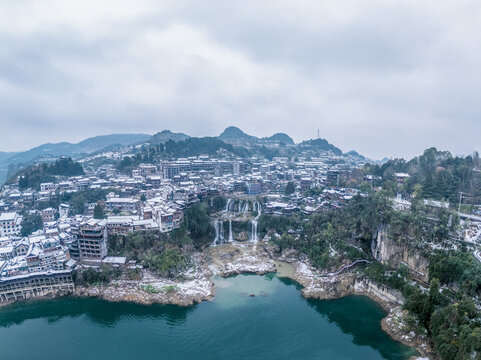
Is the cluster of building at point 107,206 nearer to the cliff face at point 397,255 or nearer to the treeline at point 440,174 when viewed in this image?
the treeline at point 440,174

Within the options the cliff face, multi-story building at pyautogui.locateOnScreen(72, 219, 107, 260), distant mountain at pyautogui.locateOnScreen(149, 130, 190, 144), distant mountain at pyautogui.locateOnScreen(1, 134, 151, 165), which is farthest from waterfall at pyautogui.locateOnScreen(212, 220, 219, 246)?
distant mountain at pyautogui.locateOnScreen(1, 134, 151, 165)

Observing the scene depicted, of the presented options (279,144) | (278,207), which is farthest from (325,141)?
(278,207)

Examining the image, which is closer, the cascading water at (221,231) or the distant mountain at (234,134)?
the cascading water at (221,231)

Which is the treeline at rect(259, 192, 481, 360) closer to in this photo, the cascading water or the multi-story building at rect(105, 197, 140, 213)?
the cascading water

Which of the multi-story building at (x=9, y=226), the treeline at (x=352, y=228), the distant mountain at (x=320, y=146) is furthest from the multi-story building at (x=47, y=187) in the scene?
the distant mountain at (x=320, y=146)

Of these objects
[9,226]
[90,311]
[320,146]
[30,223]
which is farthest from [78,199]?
[320,146]

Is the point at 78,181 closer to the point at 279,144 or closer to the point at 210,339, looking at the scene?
the point at 210,339

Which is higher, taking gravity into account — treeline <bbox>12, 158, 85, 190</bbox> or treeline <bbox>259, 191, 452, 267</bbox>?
treeline <bbox>12, 158, 85, 190</bbox>
